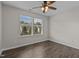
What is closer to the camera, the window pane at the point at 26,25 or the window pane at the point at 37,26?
the window pane at the point at 26,25

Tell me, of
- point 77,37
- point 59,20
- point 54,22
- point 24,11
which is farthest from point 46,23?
point 77,37

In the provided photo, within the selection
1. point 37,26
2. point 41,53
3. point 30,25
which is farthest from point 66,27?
point 41,53

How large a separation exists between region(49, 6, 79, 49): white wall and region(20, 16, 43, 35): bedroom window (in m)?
1.21

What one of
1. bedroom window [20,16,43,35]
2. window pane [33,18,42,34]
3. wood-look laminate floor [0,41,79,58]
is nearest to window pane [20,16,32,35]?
bedroom window [20,16,43,35]

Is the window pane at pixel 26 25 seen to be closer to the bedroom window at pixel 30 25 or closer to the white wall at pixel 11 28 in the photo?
the bedroom window at pixel 30 25

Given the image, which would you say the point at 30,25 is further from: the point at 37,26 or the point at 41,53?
the point at 41,53

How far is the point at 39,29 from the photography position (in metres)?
6.48

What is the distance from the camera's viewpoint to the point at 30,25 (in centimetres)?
567

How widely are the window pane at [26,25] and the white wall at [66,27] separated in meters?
2.11

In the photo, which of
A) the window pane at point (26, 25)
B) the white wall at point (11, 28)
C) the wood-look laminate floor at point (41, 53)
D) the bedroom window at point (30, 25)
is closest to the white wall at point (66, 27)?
the wood-look laminate floor at point (41, 53)

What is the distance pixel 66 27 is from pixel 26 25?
2784 mm

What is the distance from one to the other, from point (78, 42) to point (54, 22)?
2623 mm

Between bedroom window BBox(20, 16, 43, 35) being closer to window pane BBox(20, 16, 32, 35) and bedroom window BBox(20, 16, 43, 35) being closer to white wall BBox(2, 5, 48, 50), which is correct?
window pane BBox(20, 16, 32, 35)

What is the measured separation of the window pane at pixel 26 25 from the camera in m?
5.12
